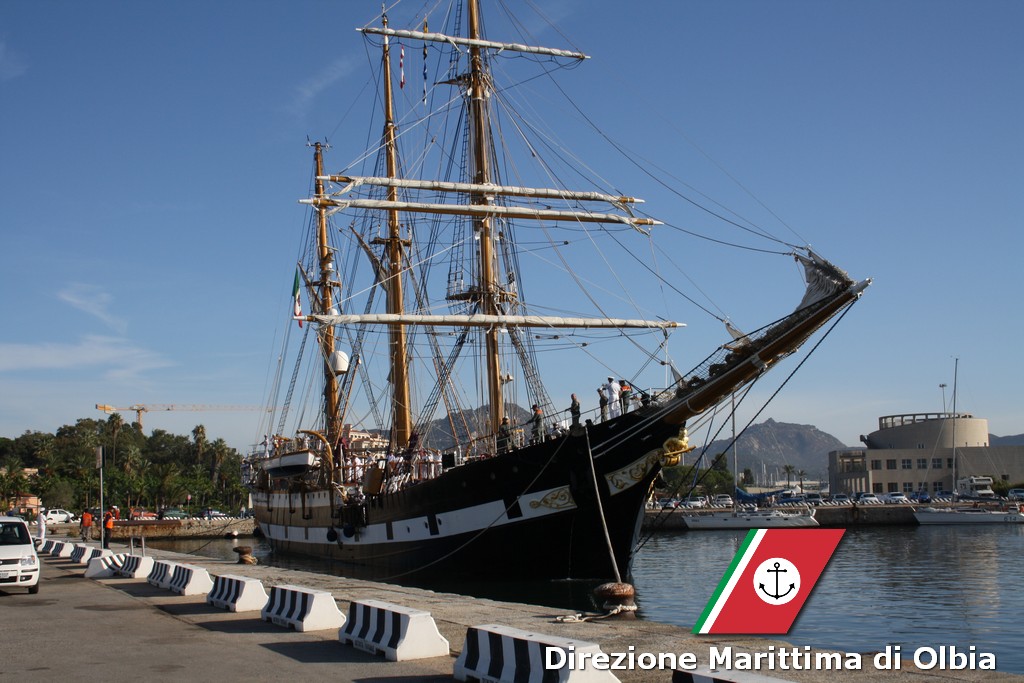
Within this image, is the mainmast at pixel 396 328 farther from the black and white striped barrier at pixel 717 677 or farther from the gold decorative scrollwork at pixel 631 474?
the black and white striped barrier at pixel 717 677

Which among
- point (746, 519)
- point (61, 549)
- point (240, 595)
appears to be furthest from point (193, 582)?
point (746, 519)

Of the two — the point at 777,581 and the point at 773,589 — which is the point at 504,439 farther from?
the point at 777,581

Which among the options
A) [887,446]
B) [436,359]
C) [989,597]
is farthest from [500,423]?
[887,446]

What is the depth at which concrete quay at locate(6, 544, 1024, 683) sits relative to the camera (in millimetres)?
9805

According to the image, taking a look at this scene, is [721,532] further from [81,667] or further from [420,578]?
[81,667]

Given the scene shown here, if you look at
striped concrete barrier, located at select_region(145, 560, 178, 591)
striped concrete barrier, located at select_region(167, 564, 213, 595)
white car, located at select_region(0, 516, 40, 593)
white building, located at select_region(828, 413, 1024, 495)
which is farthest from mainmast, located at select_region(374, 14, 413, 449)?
white building, located at select_region(828, 413, 1024, 495)

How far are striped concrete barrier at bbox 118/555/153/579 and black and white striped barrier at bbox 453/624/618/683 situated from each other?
15390mm

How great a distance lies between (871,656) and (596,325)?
24235 millimetres

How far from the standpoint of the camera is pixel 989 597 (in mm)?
26219

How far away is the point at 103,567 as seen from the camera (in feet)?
77.0

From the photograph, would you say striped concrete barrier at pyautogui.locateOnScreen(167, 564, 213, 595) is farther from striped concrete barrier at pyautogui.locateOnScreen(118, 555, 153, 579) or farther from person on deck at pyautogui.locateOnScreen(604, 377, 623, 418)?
person on deck at pyautogui.locateOnScreen(604, 377, 623, 418)

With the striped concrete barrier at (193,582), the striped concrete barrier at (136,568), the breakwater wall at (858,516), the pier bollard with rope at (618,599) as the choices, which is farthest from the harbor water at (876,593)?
the breakwater wall at (858,516)

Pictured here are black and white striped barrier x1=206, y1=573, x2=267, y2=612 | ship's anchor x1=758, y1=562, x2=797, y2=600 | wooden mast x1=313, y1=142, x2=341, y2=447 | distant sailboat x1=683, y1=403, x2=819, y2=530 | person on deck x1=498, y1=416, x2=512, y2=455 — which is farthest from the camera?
distant sailboat x1=683, y1=403, x2=819, y2=530

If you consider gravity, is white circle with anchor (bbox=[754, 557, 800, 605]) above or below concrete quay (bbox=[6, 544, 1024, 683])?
above
